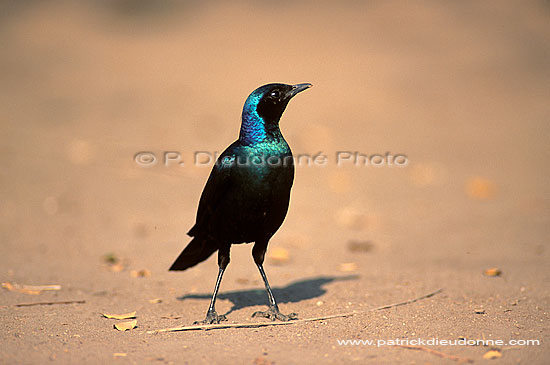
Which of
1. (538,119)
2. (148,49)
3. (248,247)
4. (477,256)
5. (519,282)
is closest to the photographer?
(519,282)

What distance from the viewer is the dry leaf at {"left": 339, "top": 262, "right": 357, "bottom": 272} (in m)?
6.48

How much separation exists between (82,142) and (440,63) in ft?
31.1

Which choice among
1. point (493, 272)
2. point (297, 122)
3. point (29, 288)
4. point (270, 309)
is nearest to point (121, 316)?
point (270, 309)

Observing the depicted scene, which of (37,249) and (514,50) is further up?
(514,50)

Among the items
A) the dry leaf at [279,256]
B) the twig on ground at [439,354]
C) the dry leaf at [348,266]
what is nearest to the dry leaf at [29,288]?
the dry leaf at [279,256]

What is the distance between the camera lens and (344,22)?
1864cm

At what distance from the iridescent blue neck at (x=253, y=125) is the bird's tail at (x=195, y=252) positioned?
0.99 m

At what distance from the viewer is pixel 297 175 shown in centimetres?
1008

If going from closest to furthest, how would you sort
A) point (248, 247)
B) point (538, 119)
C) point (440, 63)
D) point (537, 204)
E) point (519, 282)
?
point (519, 282) → point (248, 247) → point (537, 204) → point (538, 119) → point (440, 63)

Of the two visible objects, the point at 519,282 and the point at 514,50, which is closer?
the point at 519,282

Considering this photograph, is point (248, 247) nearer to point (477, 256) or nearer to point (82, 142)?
point (477, 256)

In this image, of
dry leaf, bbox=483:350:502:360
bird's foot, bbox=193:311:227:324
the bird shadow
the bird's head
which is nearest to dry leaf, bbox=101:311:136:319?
bird's foot, bbox=193:311:227:324

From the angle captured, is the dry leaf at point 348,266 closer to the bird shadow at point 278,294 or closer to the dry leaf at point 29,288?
the bird shadow at point 278,294

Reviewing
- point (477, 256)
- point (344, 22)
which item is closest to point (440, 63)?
point (344, 22)
